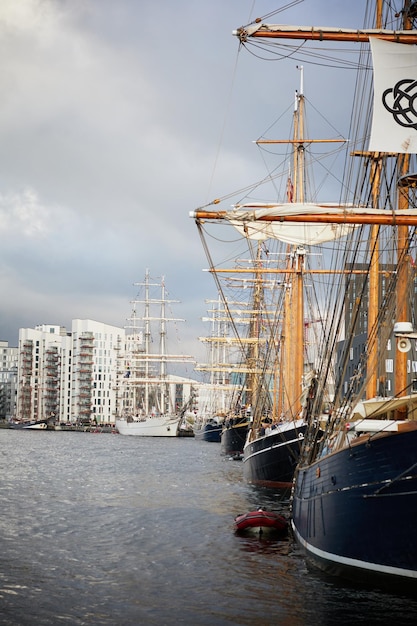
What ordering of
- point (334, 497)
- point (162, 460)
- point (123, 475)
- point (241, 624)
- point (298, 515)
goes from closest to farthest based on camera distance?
point (241, 624) < point (334, 497) < point (298, 515) < point (123, 475) < point (162, 460)

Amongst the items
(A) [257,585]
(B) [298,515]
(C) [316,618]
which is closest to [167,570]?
(A) [257,585]

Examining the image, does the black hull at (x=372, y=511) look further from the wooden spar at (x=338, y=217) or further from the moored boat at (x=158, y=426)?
the moored boat at (x=158, y=426)

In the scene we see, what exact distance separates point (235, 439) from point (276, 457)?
131 ft

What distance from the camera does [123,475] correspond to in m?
53.7

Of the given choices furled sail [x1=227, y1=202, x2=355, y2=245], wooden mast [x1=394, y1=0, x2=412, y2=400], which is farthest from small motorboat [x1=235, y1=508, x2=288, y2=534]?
furled sail [x1=227, y1=202, x2=355, y2=245]

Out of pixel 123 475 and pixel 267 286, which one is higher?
pixel 267 286

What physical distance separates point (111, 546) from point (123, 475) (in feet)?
94.7

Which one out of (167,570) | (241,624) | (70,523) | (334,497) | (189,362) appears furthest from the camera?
(189,362)

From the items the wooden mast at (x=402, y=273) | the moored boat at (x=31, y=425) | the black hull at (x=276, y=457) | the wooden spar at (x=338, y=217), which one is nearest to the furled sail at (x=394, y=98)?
the wooden mast at (x=402, y=273)

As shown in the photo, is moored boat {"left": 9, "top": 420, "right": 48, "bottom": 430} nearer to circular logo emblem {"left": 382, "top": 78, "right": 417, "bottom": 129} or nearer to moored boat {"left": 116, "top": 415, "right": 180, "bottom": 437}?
moored boat {"left": 116, "top": 415, "right": 180, "bottom": 437}

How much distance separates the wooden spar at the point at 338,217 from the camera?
22906mm

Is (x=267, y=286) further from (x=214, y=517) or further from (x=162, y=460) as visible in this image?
(x=214, y=517)

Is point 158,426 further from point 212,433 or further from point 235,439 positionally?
point 235,439

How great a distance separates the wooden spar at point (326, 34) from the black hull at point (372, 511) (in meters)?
12.9
